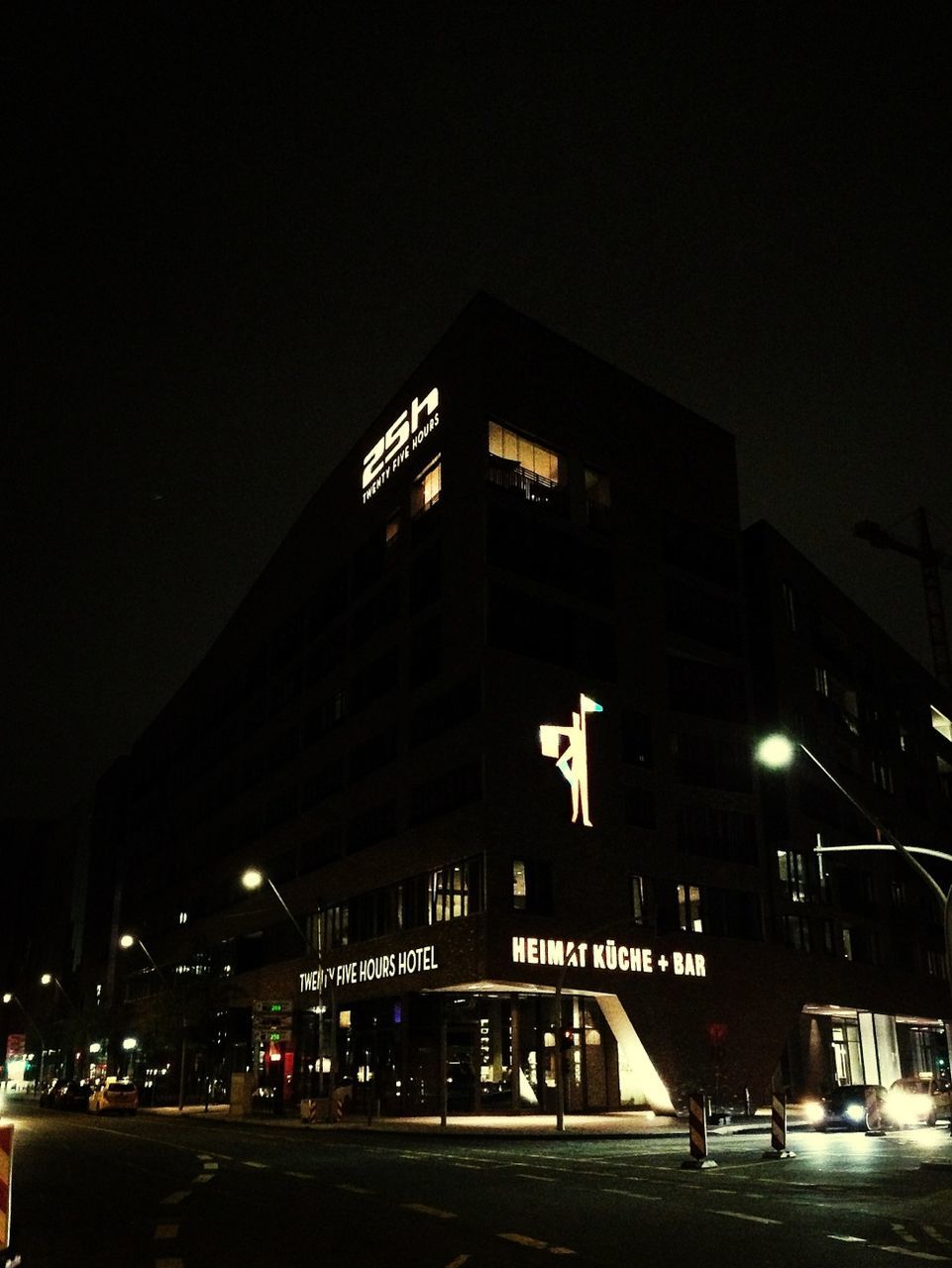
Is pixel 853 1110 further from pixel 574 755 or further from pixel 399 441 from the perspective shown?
pixel 399 441

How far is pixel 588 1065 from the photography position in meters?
51.1

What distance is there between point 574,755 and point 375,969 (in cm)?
1317

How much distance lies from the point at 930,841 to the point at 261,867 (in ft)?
148

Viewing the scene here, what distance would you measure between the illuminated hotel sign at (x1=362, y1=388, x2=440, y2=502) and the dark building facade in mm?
239

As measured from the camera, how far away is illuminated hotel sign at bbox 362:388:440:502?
58.4 m

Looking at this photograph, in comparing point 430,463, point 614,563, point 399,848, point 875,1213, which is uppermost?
point 430,463

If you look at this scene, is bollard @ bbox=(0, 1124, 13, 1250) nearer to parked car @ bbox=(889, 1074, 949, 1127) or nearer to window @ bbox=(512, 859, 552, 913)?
parked car @ bbox=(889, 1074, 949, 1127)

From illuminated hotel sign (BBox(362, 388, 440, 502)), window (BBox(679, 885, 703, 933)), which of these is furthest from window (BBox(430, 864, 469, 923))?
illuminated hotel sign (BBox(362, 388, 440, 502))

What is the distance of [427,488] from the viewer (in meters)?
58.1

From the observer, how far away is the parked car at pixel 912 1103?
39.3 m

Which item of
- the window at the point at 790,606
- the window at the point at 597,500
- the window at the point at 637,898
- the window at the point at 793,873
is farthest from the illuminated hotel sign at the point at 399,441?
the window at the point at 793,873

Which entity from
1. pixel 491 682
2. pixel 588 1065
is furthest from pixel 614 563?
pixel 588 1065

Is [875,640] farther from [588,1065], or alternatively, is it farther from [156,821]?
[156,821]

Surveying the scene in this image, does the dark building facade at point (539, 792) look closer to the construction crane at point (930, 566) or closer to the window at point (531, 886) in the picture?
the window at point (531, 886)
